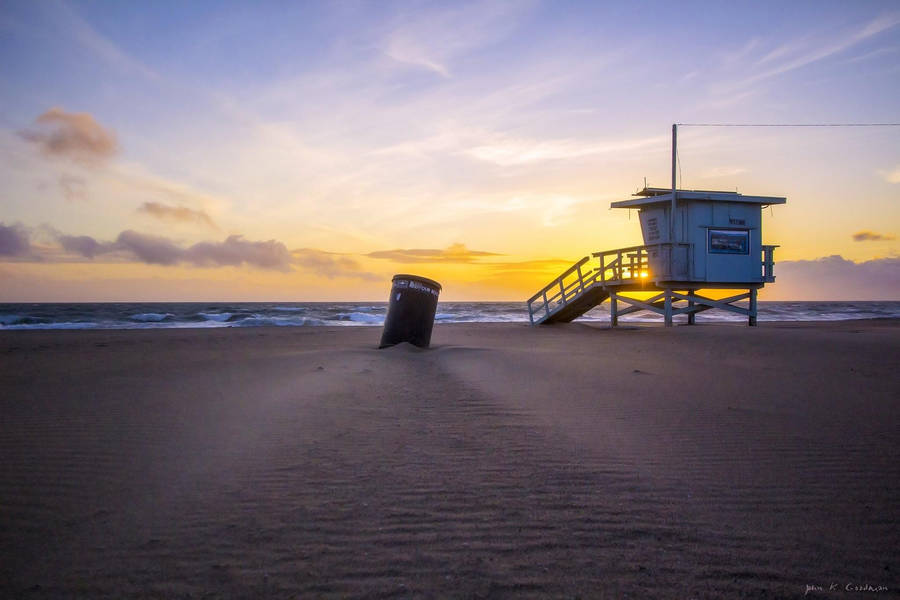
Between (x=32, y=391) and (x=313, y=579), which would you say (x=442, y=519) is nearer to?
(x=313, y=579)

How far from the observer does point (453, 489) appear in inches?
140

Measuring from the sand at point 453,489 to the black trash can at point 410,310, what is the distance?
15.2 feet

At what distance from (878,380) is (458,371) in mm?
5833

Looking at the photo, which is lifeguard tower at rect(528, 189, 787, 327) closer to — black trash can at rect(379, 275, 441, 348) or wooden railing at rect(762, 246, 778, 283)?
wooden railing at rect(762, 246, 778, 283)

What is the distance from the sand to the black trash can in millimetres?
4620

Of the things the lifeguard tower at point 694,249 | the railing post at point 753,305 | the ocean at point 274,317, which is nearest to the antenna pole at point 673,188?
the lifeguard tower at point 694,249

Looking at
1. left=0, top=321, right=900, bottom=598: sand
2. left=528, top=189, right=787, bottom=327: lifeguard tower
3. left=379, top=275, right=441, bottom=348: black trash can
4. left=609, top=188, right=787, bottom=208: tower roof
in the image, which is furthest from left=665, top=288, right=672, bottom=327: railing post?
left=0, top=321, right=900, bottom=598: sand

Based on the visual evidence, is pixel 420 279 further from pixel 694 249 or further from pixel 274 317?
pixel 274 317

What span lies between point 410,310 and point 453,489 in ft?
28.8

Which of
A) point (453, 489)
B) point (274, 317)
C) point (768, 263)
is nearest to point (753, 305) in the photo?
point (768, 263)

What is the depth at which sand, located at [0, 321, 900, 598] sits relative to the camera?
2.54m

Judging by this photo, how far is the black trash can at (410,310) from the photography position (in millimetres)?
12047

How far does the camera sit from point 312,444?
15.3 feet

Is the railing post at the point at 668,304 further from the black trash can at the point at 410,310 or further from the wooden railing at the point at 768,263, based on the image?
the black trash can at the point at 410,310
